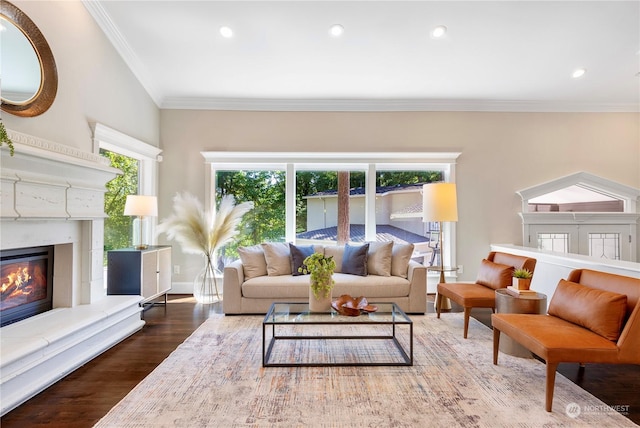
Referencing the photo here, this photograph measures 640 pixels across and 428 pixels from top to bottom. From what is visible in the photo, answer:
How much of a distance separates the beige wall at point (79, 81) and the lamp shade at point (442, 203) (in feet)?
12.5

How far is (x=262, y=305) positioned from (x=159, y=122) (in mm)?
3106

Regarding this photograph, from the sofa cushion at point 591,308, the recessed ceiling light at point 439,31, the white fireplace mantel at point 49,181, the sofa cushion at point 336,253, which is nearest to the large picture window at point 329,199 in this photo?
the sofa cushion at point 336,253

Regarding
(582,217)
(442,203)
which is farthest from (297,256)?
(582,217)

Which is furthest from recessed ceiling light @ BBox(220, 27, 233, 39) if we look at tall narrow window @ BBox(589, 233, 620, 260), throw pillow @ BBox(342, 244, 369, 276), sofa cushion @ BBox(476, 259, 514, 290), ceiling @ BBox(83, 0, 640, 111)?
tall narrow window @ BBox(589, 233, 620, 260)

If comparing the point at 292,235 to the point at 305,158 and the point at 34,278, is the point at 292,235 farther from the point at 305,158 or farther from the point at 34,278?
the point at 34,278

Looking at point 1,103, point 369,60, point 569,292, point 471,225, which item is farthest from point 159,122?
point 569,292

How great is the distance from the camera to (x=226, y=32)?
3.54 meters

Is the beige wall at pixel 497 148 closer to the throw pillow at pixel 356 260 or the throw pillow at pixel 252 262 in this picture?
the throw pillow at pixel 252 262

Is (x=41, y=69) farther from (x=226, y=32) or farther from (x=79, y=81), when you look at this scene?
(x=226, y=32)

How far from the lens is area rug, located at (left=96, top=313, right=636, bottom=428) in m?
1.84

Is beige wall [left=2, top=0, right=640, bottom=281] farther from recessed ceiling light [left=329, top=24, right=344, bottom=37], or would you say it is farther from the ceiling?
recessed ceiling light [left=329, top=24, right=344, bottom=37]

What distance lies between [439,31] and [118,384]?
4311mm

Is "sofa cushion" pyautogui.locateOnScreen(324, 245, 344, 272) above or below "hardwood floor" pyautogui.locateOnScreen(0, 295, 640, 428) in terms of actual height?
above

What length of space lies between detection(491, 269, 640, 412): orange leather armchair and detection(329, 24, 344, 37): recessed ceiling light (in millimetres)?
3148
